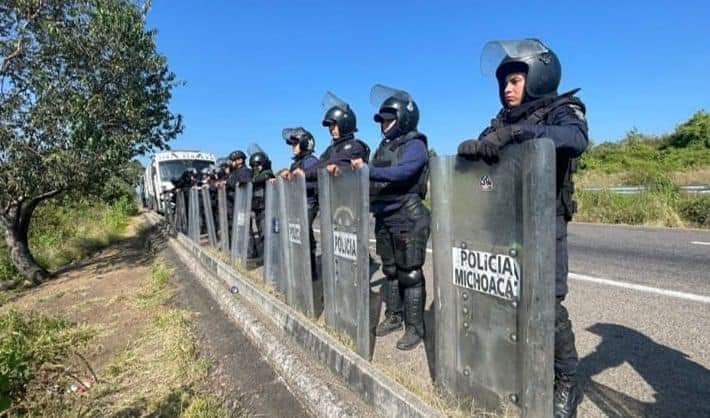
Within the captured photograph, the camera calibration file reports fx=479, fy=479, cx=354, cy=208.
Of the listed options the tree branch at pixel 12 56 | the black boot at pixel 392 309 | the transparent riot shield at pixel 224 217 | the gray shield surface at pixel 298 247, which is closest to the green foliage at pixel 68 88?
the tree branch at pixel 12 56

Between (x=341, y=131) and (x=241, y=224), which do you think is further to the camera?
(x=241, y=224)

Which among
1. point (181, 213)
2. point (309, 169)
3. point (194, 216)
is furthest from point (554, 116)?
point (181, 213)

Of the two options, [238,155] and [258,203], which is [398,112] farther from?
[238,155]

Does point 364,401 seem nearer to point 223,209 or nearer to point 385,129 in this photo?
point 385,129

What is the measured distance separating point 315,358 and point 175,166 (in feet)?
74.8

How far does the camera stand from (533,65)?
246 centimetres

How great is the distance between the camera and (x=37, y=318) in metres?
6.99

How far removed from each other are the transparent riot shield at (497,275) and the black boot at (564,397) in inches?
14.5

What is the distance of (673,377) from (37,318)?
7.76 m

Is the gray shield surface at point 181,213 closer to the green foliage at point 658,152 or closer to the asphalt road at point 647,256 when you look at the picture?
the asphalt road at point 647,256

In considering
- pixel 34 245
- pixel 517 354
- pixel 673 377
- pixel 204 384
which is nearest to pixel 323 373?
pixel 204 384

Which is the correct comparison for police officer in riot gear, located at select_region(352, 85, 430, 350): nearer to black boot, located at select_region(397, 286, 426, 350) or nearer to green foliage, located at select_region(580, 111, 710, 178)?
black boot, located at select_region(397, 286, 426, 350)

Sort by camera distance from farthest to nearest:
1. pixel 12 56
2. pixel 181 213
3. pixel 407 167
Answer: pixel 181 213, pixel 12 56, pixel 407 167

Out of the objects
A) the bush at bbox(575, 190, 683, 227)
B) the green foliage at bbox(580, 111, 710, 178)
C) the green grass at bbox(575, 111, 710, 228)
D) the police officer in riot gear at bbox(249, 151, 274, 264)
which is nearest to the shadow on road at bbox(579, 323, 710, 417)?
the police officer in riot gear at bbox(249, 151, 274, 264)
